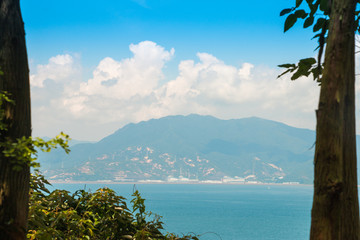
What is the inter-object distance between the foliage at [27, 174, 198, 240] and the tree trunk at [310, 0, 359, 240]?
195 centimetres

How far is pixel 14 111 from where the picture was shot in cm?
215

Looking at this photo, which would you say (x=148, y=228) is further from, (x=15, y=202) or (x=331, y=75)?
(x=331, y=75)

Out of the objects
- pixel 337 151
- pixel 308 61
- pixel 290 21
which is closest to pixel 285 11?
pixel 290 21

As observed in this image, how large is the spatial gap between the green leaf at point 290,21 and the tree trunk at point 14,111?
5.74 feet

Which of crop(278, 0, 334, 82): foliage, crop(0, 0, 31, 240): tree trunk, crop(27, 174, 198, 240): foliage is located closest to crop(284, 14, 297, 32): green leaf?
crop(278, 0, 334, 82): foliage

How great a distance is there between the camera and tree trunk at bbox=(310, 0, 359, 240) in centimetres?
188

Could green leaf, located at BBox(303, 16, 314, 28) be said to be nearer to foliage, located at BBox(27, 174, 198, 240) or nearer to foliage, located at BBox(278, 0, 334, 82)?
foliage, located at BBox(278, 0, 334, 82)

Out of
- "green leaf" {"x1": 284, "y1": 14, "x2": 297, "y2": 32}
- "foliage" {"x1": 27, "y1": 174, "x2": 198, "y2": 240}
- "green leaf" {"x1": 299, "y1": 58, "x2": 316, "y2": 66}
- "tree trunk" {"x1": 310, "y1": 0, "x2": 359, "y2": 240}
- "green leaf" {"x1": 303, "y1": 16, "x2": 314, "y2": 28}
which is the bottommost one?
"foliage" {"x1": 27, "y1": 174, "x2": 198, "y2": 240}

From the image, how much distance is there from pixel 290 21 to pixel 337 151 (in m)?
1.15

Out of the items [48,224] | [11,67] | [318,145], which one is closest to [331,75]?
[318,145]

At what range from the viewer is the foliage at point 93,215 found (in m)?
3.31

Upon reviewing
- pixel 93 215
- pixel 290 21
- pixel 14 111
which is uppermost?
pixel 290 21

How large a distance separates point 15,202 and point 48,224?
1359 millimetres

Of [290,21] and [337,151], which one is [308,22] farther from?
[337,151]
